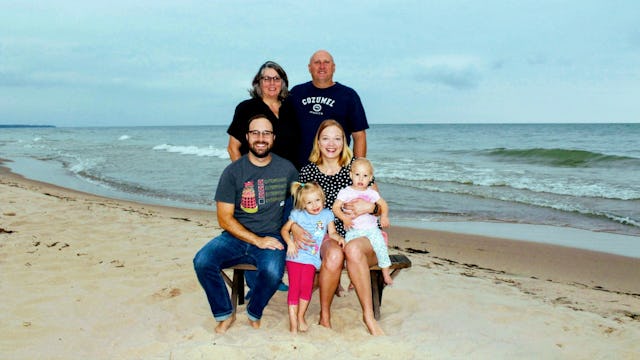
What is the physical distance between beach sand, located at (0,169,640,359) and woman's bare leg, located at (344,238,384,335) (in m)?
0.12

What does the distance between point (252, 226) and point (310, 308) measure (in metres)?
1.12

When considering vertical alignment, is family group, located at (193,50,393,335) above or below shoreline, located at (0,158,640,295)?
above

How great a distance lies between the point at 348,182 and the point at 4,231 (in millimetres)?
5649

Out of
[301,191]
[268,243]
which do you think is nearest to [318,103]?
[301,191]

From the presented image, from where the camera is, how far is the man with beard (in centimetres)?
389

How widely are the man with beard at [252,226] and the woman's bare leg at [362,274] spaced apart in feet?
1.82

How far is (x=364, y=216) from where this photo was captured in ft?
13.4

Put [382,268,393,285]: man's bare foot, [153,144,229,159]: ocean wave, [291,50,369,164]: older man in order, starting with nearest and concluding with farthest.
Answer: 1. [382,268,393,285]: man's bare foot
2. [291,50,369,164]: older man
3. [153,144,229,159]: ocean wave

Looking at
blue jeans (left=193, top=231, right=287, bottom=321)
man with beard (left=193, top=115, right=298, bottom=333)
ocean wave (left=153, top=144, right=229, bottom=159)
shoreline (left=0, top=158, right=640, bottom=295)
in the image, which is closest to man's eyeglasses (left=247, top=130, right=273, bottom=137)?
man with beard (left=193, top=115, right=298, bottom=333)

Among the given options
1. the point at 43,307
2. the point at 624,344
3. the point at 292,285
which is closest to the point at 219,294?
the point at 292,285

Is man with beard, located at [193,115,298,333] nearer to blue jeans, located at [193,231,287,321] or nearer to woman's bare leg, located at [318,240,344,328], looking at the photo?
blue jeans, located at [193,231,287,321]

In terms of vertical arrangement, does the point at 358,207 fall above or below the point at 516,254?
above

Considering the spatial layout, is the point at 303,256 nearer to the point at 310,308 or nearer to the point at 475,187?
the point at 310,308

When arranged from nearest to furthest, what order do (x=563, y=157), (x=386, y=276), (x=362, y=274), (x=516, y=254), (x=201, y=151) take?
(x=362, y=274), (x=386, y=276), (x=516, y=254), (x=563, y=157), (x=201, y=151)
